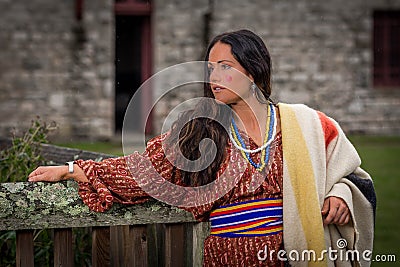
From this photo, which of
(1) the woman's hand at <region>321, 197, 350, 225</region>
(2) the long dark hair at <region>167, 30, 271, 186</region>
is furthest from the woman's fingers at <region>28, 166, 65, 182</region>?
(1) the woman's hand at <region>321, 197, 350, 225</region>

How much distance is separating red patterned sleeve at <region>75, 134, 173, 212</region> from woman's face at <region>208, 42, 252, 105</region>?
0.26 m

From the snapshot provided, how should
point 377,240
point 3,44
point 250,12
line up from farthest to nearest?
point 250,12 → point 3,44 → point 377,240

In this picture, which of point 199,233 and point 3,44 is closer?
point 199,233

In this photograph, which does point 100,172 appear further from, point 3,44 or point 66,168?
point 3,44

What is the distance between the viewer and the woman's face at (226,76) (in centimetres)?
290

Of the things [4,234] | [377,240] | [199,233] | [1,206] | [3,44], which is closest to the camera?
[1,206]

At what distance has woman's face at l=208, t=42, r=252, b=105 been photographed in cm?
290

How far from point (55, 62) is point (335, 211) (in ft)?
37.3

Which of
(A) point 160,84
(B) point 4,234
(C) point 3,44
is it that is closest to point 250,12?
(A) point 160,84

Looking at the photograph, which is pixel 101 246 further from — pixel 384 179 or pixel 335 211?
pixel 384 179

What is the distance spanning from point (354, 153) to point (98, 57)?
36.9 ft

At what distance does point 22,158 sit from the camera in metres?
3.97

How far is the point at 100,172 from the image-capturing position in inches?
114

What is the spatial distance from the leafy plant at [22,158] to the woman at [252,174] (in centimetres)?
107
